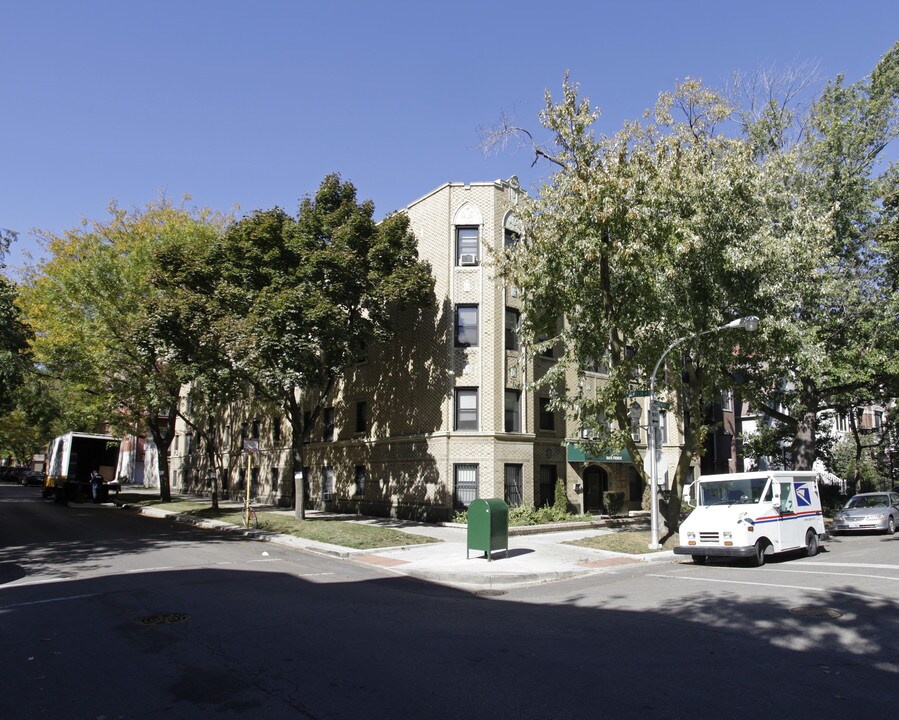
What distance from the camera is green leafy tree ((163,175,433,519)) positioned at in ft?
66.7

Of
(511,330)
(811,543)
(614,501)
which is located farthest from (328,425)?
(811,543)

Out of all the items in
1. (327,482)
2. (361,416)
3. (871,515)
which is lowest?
(871,515)

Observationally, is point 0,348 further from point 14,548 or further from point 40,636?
point 40,636

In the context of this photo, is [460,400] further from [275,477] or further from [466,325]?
[275,477]

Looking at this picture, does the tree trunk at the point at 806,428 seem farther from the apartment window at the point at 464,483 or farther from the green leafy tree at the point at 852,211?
the apartment window at the point at 464,483

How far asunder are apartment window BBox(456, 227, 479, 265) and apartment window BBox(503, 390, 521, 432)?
17.3 feet

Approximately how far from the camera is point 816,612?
8.86m

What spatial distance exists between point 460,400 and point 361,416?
6437mm

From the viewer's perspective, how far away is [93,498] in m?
35.7

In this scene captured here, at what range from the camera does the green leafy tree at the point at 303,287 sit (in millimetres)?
20344

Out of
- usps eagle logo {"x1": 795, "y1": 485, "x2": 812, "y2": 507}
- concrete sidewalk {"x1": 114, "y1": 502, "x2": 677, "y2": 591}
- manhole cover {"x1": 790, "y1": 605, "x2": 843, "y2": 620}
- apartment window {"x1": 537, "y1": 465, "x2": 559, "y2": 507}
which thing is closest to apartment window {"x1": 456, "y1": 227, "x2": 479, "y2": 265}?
apartment window {"x1": 537, "y1": 465, "x2": 559, "y2": 507}

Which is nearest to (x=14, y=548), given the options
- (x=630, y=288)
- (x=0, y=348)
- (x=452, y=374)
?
(x=0, y=348)

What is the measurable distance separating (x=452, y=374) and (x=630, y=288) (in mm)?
8141

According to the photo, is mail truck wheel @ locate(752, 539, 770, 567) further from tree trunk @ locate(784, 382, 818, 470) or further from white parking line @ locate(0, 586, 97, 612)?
tree trunk @ locate(784, 382, 818, 470)
